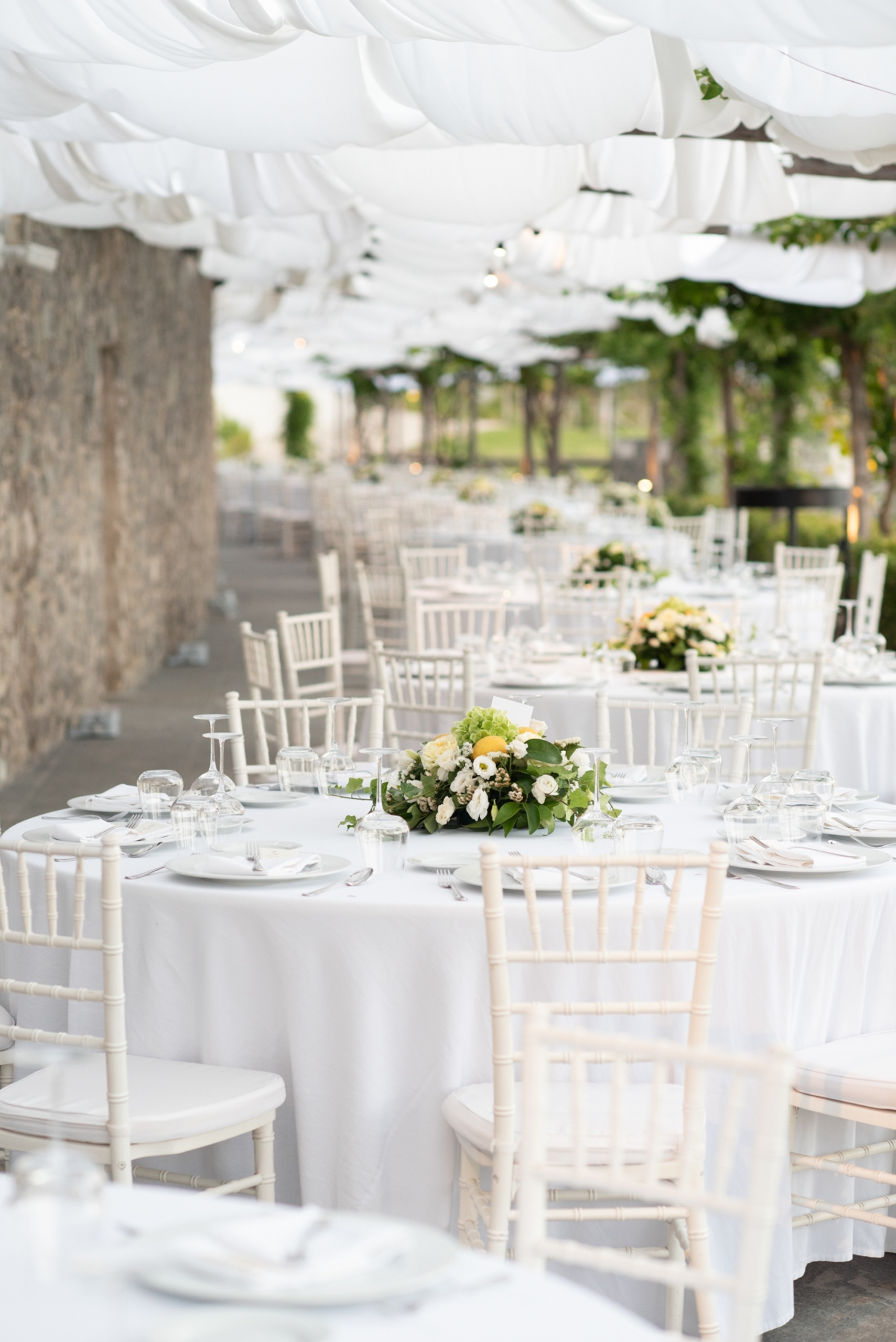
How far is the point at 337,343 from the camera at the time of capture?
21188mm

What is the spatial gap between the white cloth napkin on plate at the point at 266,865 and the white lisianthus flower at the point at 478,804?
35cm

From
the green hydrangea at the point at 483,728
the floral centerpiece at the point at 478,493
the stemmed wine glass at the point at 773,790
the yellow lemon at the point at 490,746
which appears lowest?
the stemmed wine glass at the point at 773,790

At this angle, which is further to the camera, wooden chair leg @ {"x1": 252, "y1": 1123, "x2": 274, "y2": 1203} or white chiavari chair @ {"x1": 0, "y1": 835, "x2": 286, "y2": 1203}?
wooden chair leg @ {"x1": 252, "y1": 1123, "x2": 274, "y2": 1203}

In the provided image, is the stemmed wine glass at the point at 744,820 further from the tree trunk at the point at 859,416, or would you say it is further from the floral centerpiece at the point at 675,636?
the tree trunk at the point at 859,416

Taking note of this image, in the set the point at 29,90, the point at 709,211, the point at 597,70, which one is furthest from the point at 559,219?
the point at 29,90

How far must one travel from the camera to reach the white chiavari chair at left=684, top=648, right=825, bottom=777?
16.0ft

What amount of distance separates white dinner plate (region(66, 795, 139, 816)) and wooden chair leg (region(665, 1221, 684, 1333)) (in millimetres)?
1535

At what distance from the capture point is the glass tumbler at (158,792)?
3.38 m

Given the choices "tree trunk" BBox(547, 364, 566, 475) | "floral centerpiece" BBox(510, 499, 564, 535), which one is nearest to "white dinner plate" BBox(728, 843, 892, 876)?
"floral centerpiece" BBox(510, 499, 564, 535)

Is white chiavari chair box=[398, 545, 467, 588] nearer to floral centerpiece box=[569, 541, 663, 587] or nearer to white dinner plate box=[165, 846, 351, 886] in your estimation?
floral centerpiece box=[569, 541, 663, 587]

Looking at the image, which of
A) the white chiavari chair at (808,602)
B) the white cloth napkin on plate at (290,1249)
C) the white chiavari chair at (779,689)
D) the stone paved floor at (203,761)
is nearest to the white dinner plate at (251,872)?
the stone paved floor at (203,761)

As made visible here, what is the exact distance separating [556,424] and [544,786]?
2324 cm

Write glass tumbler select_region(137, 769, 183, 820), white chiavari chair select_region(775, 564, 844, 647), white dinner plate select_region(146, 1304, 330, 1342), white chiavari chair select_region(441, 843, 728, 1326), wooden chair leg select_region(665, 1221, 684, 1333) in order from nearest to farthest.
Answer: white dinner plate select_region(146, 1304, 330, 1342) < white chiavari chair select_region(441, 843, 728, 1326) < wooden chair leg select_region(665, 1221, 684, 1333) < glass tumbler select_region(137, 769, 183, 820) < white chiavari chair select_region(775, 564, 844, 647)

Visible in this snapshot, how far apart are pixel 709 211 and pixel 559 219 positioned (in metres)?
1.21
